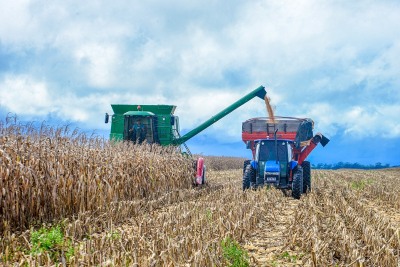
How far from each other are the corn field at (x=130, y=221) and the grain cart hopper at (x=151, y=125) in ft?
13.0

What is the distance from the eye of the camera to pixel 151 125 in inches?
653

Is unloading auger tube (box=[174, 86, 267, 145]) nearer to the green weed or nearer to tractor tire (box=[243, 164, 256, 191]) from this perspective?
tractor tire (box=[243, 164, 256, 191])

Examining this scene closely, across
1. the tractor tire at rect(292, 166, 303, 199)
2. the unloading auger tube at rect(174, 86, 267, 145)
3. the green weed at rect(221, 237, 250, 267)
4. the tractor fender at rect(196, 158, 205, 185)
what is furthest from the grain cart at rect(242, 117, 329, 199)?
the green weed at rect(221, 237, 250, 267)

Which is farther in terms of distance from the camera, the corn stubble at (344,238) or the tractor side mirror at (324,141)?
the tractor side mirror at (324,141)

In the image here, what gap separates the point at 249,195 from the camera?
11875 mm

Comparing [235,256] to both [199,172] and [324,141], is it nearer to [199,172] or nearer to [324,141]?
[199,172]

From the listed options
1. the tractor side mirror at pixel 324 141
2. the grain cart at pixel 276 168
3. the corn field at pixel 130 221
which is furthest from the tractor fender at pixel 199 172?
the tractor side mirror at pixel 324 141

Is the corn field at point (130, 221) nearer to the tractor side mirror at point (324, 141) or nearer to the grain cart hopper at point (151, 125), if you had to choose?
the grain cart hopper at point (151, 125)

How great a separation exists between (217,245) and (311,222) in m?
2.60

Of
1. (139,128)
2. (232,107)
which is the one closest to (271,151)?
(232,107)

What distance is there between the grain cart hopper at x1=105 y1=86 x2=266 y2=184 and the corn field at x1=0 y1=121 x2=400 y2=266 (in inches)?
157

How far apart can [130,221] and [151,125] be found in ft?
26.2

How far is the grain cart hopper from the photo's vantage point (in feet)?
53.7

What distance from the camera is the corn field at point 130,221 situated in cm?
577
